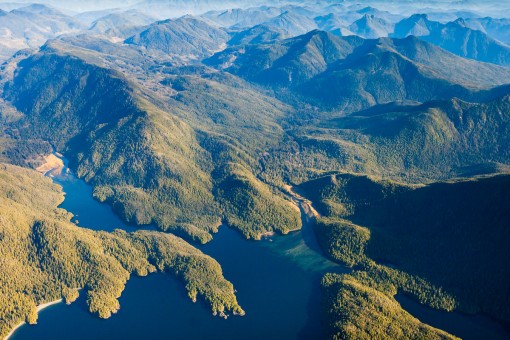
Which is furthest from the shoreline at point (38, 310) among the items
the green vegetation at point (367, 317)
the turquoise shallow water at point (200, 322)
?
the green vegetation at point (367, 317)

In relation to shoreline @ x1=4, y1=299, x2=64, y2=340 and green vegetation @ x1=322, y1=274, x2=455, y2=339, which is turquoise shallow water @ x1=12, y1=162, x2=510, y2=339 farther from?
green vegetation @ x1=322, y1=274, x2=455, y2=339

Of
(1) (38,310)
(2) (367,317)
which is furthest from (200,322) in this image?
(1) (38,310)

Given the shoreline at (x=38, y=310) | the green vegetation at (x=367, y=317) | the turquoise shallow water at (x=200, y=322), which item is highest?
the green vegetation at (x=367, y=317)

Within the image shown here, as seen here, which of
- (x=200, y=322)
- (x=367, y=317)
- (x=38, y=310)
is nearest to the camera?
(x=367, y=317)

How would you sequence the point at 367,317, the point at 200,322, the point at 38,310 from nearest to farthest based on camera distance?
1. the point at 367,317
2. the point at 200,322
3. the point at 38,310

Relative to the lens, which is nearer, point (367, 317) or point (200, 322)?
point (367, 317)

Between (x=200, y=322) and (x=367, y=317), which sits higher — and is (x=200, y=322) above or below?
below

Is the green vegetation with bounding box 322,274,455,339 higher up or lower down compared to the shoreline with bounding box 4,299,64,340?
higher up

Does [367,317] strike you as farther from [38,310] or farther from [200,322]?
[38,310]

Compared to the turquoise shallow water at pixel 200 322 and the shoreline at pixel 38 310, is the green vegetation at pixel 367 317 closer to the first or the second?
the turquoise shallow water at pixel 200 322

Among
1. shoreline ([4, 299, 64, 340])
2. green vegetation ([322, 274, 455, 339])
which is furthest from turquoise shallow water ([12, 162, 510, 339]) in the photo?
green vegetation ([322, 274, 455, 339])
